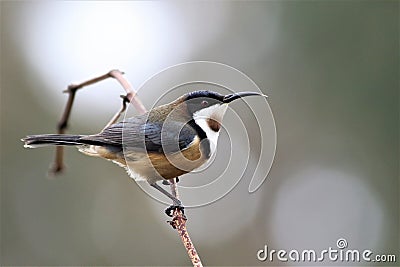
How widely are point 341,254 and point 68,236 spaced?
3682 millimetres

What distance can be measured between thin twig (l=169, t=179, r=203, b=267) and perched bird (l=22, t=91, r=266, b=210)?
40 millimetres

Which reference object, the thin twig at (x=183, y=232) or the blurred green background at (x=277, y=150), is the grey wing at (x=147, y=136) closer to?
the thin twig at (x=183, y=232)

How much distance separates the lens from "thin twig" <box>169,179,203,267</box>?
4.15ft

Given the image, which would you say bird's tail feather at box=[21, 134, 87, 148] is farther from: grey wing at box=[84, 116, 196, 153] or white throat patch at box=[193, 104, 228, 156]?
white throat patch at box=[193, 104, 228, 156]

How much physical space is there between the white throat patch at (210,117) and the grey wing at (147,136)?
0.05 m

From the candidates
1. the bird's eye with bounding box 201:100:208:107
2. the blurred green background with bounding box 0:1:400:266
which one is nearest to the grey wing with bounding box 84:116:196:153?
the bird's eye with bounding box 201:100:208:107

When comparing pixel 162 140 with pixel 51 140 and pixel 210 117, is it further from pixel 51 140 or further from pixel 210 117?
pixel 51 140

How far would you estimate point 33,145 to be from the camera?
5.71ft

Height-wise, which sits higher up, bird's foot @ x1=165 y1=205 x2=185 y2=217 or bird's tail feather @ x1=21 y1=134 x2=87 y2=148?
bird's tail feather @ x1=21 y1=134 x2=87 y2=148

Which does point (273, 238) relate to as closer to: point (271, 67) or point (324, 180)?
point (324, 180)

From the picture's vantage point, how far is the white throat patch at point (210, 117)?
71.6 inches

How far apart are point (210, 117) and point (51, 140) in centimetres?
56

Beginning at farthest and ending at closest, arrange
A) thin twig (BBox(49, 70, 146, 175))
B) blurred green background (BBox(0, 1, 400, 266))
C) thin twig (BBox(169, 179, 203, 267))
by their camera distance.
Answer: blurred green background (BBox(0, 1, 400, 266))
thin twig (BBox(49, 70, 146, 175))
thin twig (BBox(169, 179, 203, 267))

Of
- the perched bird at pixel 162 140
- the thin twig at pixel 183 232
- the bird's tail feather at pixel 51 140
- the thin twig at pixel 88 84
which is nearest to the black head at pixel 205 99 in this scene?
the perched bird at pixel 162 140
